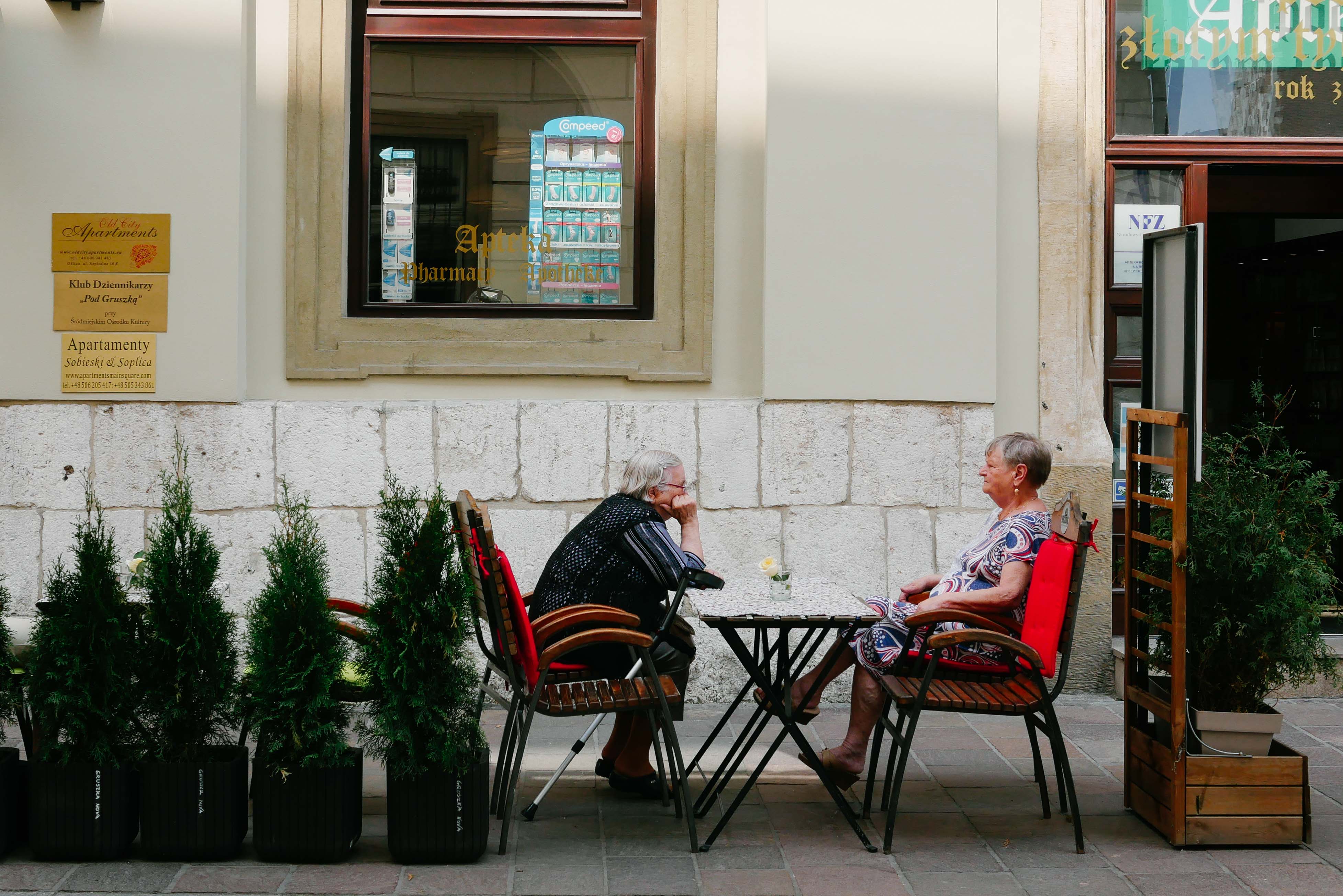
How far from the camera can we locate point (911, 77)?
6.31m

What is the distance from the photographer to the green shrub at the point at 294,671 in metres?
3.99

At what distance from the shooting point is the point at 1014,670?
4512mm

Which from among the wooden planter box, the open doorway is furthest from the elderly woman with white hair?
the open doorway

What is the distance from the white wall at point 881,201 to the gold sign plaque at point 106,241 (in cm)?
288

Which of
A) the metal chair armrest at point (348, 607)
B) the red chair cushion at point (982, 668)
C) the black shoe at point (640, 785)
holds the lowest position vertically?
the black shoe at point (640, 785)

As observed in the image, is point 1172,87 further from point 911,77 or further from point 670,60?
point 670,60

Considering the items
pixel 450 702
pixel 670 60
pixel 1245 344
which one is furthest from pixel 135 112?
pixel 1245 344

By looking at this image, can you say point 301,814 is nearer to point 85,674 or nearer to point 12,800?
point 85,674

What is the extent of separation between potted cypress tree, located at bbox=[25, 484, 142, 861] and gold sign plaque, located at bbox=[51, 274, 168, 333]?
2.42 m

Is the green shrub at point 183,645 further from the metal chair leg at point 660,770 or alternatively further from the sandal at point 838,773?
the sandal at point 838,773

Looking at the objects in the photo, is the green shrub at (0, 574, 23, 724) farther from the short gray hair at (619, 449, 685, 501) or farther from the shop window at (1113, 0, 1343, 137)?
the shop window at (1113, 0, 1343, 137)

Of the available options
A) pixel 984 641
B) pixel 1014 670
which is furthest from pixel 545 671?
pixel 1014 670

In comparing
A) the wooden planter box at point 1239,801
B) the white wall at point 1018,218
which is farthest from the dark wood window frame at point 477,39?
the wooden planter box at point 1239,801

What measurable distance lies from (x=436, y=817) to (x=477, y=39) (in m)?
4.03
